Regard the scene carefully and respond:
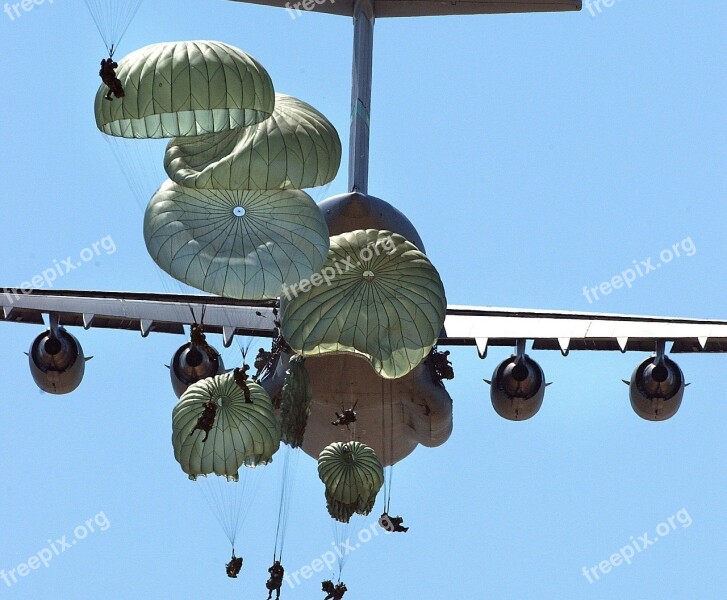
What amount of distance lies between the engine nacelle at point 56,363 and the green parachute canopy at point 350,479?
8619 millimetres

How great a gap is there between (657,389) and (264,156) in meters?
14.5

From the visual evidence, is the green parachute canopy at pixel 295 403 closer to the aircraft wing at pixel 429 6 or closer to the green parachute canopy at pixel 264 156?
the green parachute canopy at pixel 264 156

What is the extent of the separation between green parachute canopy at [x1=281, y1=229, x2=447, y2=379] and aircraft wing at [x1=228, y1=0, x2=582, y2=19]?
44.9ft

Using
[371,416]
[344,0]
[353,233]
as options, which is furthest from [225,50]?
[344,0]

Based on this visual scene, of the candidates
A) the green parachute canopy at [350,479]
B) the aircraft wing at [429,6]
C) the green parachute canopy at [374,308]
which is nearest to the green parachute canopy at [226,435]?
the green parachute canopy at [374,308]

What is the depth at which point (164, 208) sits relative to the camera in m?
56.3

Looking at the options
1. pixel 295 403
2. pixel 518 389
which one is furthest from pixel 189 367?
pixel 518 389

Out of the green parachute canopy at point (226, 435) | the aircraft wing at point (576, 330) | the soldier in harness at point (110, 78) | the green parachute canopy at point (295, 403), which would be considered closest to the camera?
the soldier in harness at point (110, 78)

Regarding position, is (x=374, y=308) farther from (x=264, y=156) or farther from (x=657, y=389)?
(x=657, y=389)

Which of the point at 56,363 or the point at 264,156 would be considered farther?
the point at 56,363

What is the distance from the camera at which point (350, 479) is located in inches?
2354

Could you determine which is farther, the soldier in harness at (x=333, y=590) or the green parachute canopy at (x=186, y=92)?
the soldier in harness at (x=333, y=590)

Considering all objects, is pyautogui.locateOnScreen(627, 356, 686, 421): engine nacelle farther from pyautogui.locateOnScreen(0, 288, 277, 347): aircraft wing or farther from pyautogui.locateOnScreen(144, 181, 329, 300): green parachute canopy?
pyautogui.locateOnScreen(144, 181, 329, 300): green parachute canopy

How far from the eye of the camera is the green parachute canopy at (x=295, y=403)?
5925 centimetres
